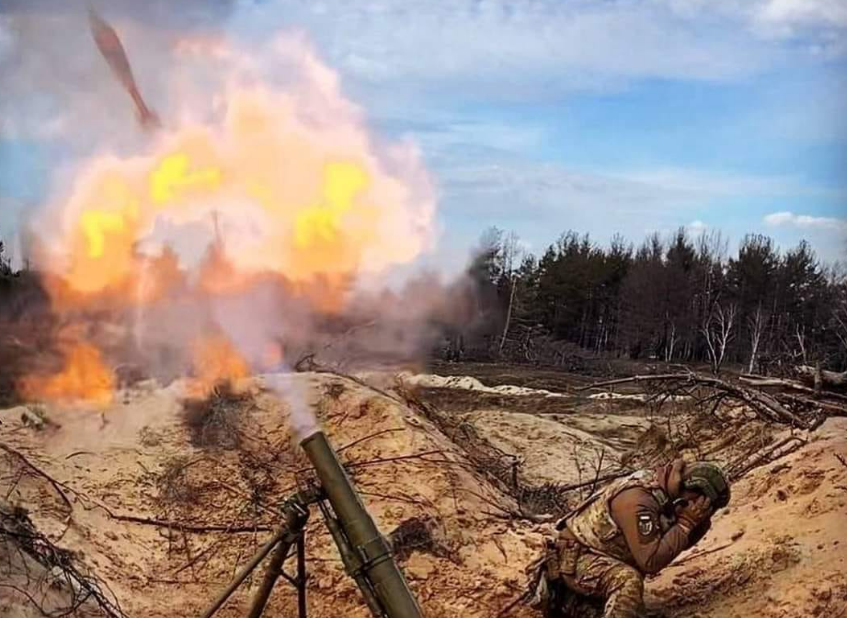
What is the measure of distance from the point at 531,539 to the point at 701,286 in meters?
29.1

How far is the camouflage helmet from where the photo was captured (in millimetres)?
6352

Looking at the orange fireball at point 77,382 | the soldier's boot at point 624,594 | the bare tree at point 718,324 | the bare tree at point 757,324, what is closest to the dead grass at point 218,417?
the orange fireball at point 77,382

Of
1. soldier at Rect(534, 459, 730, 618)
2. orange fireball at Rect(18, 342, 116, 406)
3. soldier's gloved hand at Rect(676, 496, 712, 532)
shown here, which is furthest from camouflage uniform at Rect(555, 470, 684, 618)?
orange fireball at Rect(18, 342, 116, 406)

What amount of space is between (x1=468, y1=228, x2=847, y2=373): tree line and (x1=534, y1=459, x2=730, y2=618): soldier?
19541 mm

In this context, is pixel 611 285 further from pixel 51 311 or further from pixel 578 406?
pixel 51 311

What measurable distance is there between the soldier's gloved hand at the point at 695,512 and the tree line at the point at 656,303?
19.6 metres

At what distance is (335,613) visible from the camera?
8.58 meters

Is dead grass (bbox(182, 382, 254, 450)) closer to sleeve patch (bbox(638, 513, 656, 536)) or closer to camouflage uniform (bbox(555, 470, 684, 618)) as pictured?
camouflage uniform (bbox(555, 470, 684, 618))

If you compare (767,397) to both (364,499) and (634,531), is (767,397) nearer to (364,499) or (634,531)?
(364,499)

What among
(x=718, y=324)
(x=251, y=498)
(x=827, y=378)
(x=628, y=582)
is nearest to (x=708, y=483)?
(x=628, y=582)

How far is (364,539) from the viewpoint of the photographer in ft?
17.2

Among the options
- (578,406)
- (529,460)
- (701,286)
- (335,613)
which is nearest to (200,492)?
(335,613)

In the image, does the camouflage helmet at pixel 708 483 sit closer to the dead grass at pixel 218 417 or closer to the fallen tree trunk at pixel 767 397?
the fallen tree trunk at pixel 767 397

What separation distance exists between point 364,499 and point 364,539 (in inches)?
198
